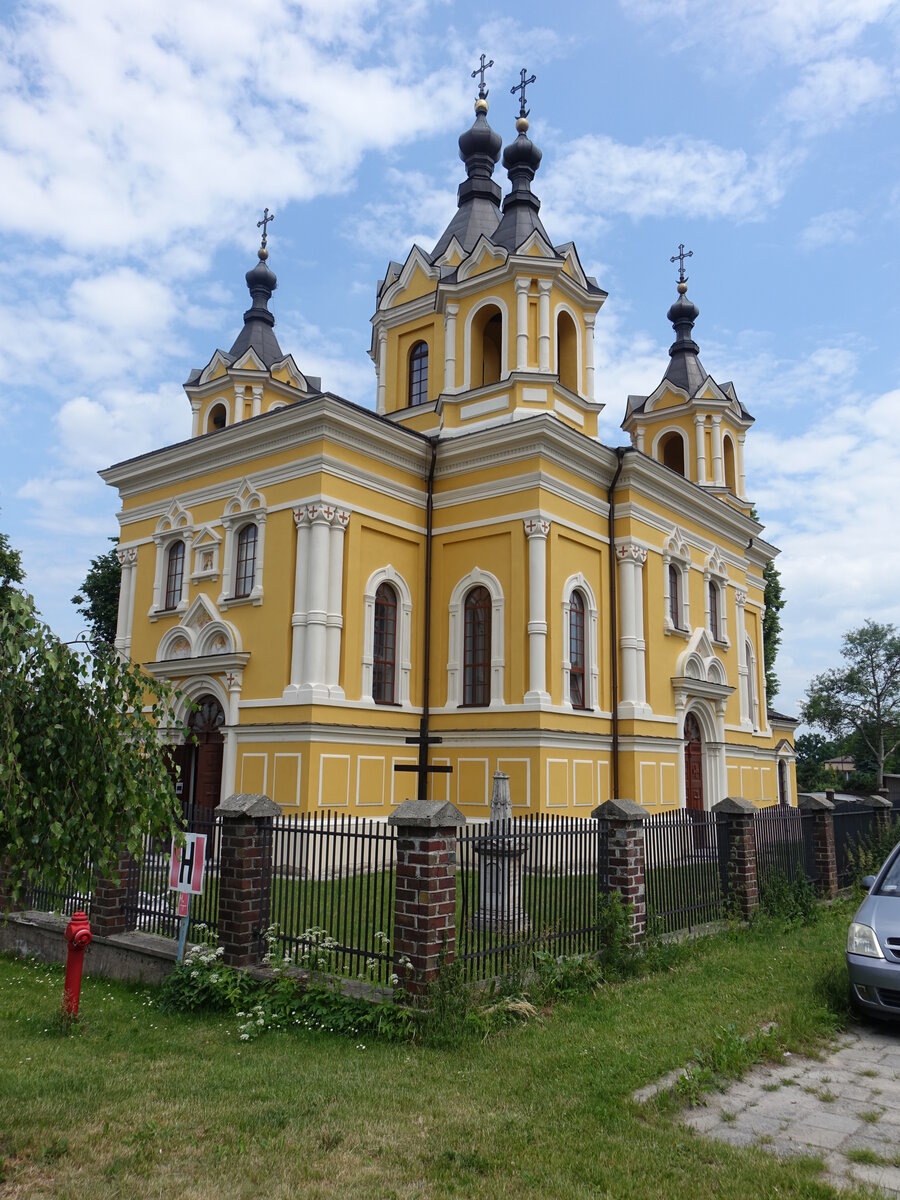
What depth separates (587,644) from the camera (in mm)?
19125

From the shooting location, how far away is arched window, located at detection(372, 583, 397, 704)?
60.3ft

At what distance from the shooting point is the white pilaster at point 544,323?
64.5 feet

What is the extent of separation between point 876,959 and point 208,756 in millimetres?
13631

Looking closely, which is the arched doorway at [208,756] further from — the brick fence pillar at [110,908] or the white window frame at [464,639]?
the brick fence pillar at [110,908]

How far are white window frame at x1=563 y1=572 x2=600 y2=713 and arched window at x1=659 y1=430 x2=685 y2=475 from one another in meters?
8.90

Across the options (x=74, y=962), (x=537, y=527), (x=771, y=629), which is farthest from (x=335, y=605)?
(x=771, y=629)

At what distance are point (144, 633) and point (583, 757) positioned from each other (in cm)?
984

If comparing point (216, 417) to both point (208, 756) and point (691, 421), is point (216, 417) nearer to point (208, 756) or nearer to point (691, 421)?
point (208, 756)

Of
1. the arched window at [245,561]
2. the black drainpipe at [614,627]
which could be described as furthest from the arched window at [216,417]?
the black drainpipe at [614,627]

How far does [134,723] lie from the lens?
204 inches

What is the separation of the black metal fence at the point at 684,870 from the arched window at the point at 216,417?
56.5 feet

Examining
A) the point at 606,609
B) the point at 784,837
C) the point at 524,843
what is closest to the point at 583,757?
the point at 606,609

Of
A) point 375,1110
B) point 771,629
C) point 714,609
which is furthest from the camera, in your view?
point 771,629

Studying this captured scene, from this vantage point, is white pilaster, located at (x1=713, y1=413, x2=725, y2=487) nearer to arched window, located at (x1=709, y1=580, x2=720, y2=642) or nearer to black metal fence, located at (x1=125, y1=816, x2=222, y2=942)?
arched window, located at (x1=709, y1=580, x2=720, y2=642)
